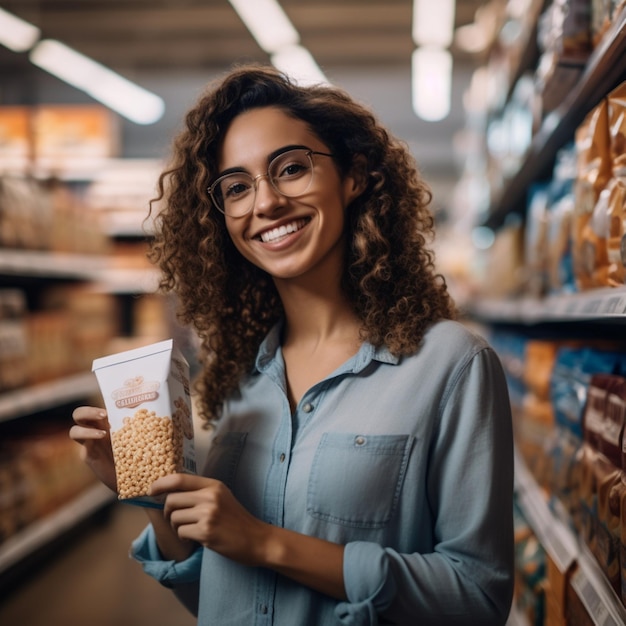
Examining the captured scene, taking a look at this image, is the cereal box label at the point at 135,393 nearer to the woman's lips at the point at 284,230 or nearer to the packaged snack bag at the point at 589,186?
the woman's lips at the point at 284,230

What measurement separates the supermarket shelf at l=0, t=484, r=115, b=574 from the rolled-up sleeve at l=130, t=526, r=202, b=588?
6.59 feet

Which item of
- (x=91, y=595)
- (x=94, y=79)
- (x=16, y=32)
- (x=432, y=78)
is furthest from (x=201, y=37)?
(x=91, y=595)

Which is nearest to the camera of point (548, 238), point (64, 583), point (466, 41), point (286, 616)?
point (286, 616)

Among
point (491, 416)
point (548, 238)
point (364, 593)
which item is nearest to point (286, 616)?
point (364, 593)

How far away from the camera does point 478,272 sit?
5.37 meters

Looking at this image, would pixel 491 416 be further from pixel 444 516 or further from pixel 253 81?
pixel 253 81

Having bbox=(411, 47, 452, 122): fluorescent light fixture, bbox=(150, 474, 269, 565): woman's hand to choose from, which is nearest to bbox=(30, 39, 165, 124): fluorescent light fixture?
bbox=(411, 47, 452, 122): fluorescent light fixture

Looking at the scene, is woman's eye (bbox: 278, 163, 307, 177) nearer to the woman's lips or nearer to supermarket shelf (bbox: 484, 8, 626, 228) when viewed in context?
the woman's lips

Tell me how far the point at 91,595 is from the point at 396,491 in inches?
110

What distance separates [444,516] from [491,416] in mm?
185

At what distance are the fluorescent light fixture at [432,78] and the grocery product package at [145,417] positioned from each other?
607cm

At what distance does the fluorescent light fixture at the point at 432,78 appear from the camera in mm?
6711

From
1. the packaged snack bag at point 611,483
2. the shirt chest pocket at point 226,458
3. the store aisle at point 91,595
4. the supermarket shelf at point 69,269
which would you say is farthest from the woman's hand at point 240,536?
the store aisle at point 91,595

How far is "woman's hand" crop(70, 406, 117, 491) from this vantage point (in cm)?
129
